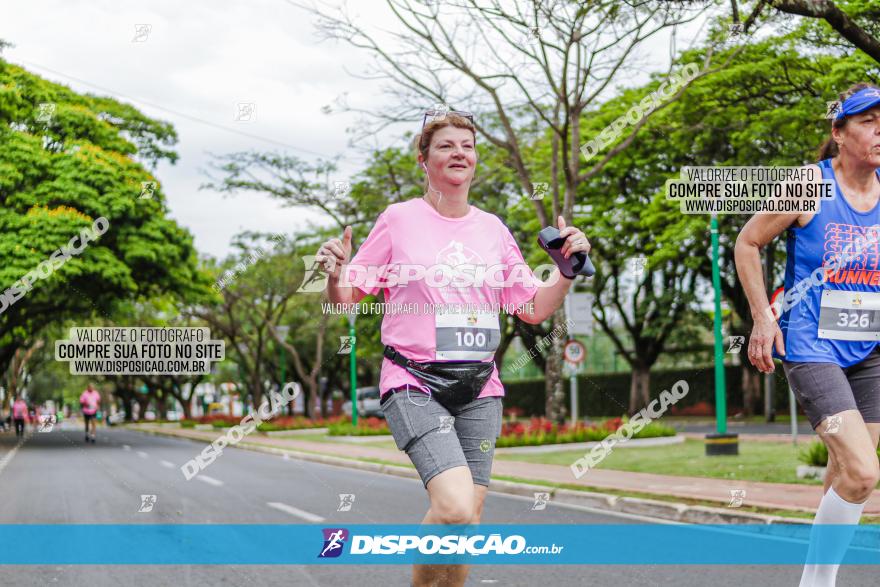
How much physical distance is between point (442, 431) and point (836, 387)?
1.68m

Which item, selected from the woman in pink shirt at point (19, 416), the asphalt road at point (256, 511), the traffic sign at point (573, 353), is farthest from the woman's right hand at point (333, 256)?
the woman in pink shirt at point (19, 416)

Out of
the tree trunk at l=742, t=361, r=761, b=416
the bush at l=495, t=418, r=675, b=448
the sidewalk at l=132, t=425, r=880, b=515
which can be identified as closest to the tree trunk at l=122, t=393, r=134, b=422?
the tree trunk at l=742, t=361, r=761, b=416

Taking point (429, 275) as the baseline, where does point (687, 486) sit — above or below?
below

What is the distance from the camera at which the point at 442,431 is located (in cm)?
337

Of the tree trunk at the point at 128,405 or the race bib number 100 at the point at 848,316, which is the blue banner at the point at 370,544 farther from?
the tree trunk at the point at 128,405

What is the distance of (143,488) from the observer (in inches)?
481

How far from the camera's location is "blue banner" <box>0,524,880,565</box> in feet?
21.5

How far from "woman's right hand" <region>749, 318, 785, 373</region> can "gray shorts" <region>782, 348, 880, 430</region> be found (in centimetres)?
8

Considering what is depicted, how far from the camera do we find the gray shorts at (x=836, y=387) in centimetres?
390

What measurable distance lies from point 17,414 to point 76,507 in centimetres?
2651

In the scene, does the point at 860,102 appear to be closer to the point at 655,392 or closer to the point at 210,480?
the point at 210,480

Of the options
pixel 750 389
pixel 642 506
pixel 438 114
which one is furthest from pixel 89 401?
pixel 438 114

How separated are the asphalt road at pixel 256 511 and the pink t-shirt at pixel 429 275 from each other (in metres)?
2.65

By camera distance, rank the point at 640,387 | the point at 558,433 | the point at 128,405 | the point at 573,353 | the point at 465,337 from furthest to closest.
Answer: the point at 128,405
the point at 640,387
the point at 573,353
the point at 558,433
the point at 465,337
